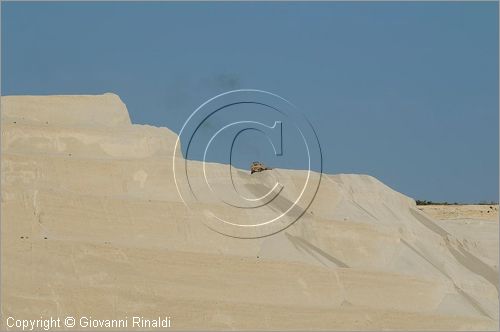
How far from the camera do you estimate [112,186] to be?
46875mm

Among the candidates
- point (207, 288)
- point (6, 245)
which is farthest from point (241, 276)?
point (6, 245)

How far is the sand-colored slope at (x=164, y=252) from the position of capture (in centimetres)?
4347

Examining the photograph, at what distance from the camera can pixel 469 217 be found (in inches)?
2785

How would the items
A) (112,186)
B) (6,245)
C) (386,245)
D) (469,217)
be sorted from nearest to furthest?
1. (6,245)
2. (112,186)
3. (386,245)
4. (469,217)

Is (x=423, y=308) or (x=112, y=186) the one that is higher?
(x=112, y=186)

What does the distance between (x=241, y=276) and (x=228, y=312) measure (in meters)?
1.73

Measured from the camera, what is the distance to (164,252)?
4441cm

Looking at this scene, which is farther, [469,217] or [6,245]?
[469,217]

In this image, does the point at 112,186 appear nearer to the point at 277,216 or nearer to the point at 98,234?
the point at 98,234

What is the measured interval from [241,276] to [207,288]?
126cm

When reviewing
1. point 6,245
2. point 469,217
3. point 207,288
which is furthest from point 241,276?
point 469,217

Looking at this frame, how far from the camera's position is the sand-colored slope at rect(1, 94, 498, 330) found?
43469 millimetres

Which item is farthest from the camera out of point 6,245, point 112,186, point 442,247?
point 442,247

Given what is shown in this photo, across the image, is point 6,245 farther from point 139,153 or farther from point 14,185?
point 139,153
